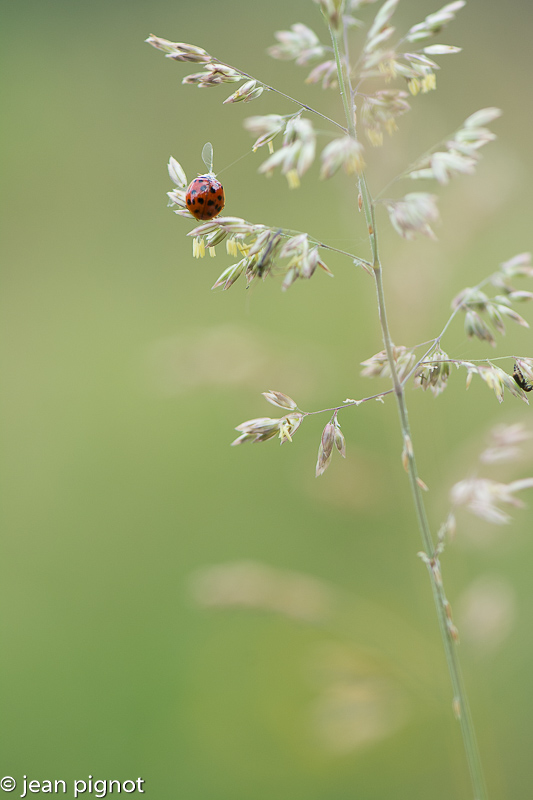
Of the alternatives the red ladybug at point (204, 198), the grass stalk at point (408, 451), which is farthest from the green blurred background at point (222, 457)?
the grass stalk at point (408, 451)

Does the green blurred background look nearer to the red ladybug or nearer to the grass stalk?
the red ladybug

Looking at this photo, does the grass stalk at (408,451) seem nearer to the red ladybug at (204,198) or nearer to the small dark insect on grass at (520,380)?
the small dark insect on grass at (520,380)

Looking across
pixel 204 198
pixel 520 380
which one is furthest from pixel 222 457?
pixel 520 380

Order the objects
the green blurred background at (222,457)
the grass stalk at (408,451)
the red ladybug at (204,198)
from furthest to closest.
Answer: the green blurred background at (222,457), the red ladybug at (204,198), the grass stalk at (408,451)

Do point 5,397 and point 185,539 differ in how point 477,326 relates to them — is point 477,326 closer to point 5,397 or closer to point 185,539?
point 185,539

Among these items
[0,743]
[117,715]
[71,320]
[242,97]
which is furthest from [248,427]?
[71,320]

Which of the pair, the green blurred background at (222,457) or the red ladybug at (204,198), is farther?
the green blurred background at (222,457)

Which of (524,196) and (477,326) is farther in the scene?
(524,196)

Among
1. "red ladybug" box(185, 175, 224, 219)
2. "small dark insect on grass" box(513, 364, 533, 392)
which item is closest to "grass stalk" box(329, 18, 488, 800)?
"small dark insect on grass" box(513, 364, 533, 392)
